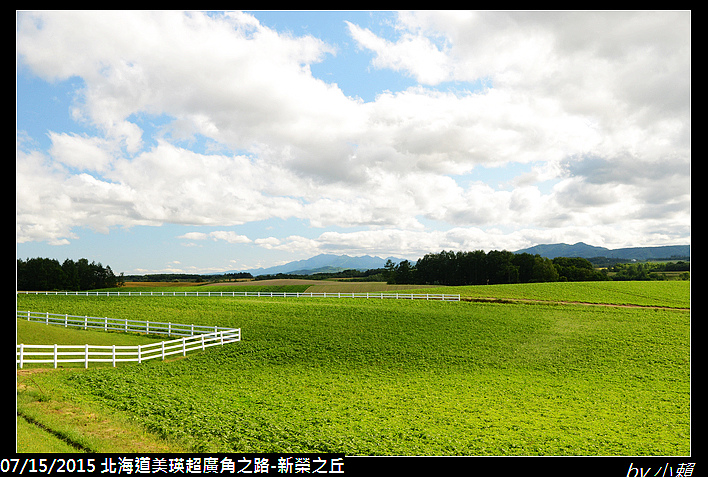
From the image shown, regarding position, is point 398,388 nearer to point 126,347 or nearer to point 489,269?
point 126,347

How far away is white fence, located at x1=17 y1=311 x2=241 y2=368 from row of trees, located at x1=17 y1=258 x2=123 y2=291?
169 feet

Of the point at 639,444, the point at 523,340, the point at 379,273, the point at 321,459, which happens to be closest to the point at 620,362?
the point at 523,340

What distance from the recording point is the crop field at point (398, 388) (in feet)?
Answer: 35.8

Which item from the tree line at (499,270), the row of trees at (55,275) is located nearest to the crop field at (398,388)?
the tree line at (499,270)

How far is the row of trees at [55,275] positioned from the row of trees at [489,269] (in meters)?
63.0

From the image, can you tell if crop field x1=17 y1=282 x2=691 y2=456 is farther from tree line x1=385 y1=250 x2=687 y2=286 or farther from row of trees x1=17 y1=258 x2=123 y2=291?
row of trees x1=17 y1=258 x2=123 y2=291

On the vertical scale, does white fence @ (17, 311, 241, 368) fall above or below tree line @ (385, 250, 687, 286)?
below

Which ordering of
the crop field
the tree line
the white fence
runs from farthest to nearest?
the tree line → the white fence → the crop field

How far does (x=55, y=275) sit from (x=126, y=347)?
7375cm

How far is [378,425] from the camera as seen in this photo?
11977 millimetres

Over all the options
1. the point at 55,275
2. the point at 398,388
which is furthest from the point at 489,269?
the point at 55,275

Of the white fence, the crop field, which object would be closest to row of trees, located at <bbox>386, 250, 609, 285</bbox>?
the crop field

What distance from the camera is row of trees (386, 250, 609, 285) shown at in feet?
263
